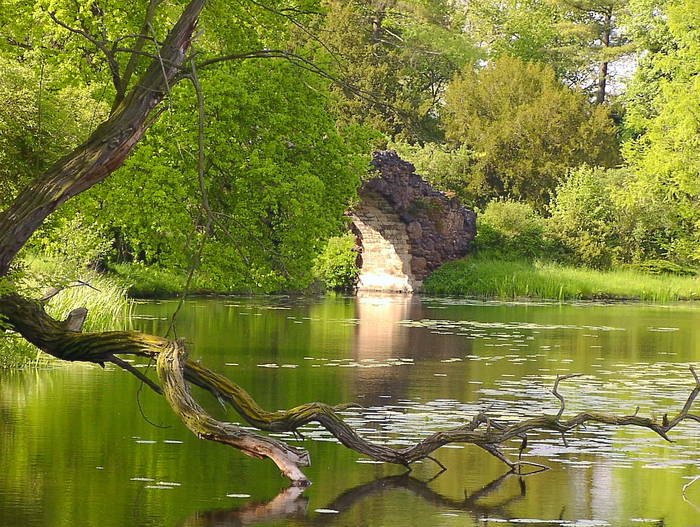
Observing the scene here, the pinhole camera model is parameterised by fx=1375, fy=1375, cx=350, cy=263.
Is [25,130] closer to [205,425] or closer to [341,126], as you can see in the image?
[205,425]

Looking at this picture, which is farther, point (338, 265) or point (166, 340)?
point (338, 265)

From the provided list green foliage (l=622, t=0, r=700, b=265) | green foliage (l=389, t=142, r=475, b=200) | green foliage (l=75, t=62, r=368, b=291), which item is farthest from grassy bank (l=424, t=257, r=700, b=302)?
green foliage (l=75, t=62, r=368, b=291)

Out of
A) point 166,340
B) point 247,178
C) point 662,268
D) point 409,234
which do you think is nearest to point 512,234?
point 409,234

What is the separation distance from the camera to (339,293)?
46.7 m

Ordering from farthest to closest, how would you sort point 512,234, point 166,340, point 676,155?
point 676,155, point 512,234, point 166,340

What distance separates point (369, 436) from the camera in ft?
43.3

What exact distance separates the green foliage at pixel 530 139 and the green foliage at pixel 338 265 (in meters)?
7.46

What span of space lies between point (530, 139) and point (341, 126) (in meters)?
7.41

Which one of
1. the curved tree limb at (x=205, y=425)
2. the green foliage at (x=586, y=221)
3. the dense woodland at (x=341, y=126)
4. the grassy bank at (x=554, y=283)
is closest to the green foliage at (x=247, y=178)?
the dense woodland at (x=341, y=126)

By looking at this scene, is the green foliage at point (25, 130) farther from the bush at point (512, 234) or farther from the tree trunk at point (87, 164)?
the bush at point (512, 234)

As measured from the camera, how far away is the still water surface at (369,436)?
9.77m

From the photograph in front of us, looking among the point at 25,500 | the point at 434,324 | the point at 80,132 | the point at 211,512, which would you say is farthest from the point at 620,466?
the point at 434,324

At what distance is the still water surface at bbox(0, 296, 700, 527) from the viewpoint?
977 cm

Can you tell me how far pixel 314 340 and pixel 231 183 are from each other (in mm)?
3418
